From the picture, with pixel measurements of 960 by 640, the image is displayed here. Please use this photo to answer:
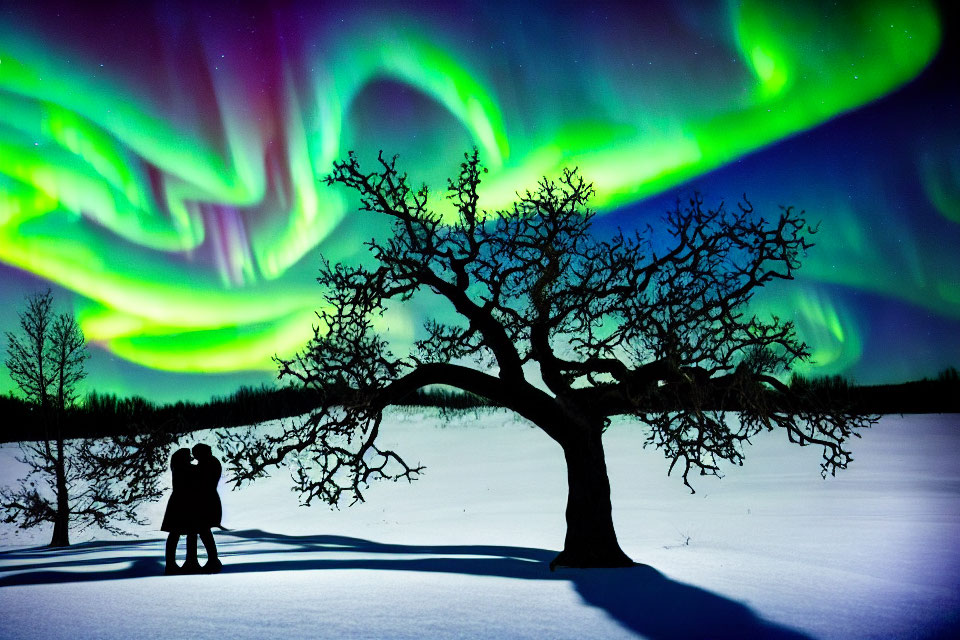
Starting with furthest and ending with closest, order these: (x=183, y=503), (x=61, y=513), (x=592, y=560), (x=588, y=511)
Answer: (x=61, y=513) → (x=588, y=511) → (x=592, y=560) → (x=183, y=503)

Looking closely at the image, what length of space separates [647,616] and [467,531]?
15127 mm

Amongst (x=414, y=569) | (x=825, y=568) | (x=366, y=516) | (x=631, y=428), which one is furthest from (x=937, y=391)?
(x=414, y=569)

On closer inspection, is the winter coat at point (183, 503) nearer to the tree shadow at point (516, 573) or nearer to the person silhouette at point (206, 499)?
the person silhouette at point (206, 499)

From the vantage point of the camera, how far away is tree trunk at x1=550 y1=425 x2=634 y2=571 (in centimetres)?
1169

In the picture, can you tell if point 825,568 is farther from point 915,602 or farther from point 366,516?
point 366,516

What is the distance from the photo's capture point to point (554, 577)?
10.1 m

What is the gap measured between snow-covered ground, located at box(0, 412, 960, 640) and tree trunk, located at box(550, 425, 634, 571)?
66 cm

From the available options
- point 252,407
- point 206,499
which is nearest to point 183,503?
point 206,499

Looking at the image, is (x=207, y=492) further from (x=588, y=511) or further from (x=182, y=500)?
(x=588, y=511)

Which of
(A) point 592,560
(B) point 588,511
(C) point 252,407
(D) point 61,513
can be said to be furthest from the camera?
(C) point 252,407

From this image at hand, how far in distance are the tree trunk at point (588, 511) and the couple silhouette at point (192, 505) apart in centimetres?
553

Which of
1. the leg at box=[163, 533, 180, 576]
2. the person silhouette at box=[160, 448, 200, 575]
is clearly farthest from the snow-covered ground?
the person silhouette at box=[160, 448, 200, 575]

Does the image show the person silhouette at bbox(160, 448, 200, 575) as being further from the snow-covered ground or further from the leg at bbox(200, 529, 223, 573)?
the snow-covered ground

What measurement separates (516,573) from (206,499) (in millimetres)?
4853
